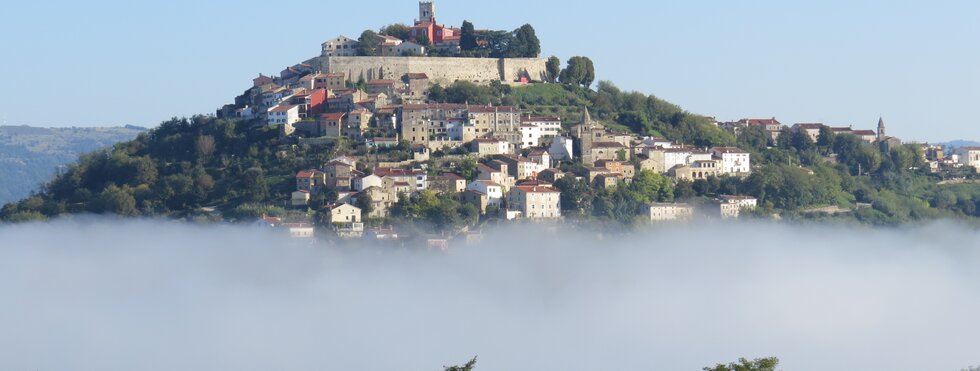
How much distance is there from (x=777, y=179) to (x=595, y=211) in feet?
24.9

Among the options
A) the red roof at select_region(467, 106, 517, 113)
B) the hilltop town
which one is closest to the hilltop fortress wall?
the hilltop town

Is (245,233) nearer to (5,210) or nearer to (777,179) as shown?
(5,210)

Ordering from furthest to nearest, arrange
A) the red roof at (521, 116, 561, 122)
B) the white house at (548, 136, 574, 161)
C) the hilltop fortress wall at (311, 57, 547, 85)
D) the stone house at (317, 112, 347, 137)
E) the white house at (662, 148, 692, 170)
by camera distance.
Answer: the hilltop fortress wall at (311, 57, 547, 85)
the red roof at (521, 116, 561, 122)
the white house at (662, 148, 692, 170)
the white house at (548, 136, 574, 161)
the stone house at (317, 112, 347, 137)

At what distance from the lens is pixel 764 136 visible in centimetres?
6238

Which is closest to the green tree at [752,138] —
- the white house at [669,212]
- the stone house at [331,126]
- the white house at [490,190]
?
the white house at [669,212]

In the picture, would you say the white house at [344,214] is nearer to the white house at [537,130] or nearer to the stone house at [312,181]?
the stone house at [312,181]

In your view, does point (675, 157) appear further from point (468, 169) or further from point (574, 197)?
point (468, 169)

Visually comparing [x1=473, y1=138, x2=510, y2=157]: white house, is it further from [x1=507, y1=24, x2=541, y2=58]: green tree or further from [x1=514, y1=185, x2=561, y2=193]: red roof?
[x1=507, y1=24, x2=541, y2=58]: green tree

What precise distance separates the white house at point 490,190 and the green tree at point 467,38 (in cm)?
1267

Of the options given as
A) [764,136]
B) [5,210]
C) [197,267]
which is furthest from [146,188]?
[764,136]

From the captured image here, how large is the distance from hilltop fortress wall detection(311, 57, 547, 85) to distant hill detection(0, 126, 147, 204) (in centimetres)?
7133

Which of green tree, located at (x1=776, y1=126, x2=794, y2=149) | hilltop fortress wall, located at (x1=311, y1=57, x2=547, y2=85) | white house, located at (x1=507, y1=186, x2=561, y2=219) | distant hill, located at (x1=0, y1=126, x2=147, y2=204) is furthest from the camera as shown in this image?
distant hill, located at (x1=0, y1=126, x2=147, y2=204)

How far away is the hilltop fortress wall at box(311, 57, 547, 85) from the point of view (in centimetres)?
5716

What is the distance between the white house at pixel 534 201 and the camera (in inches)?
1897
